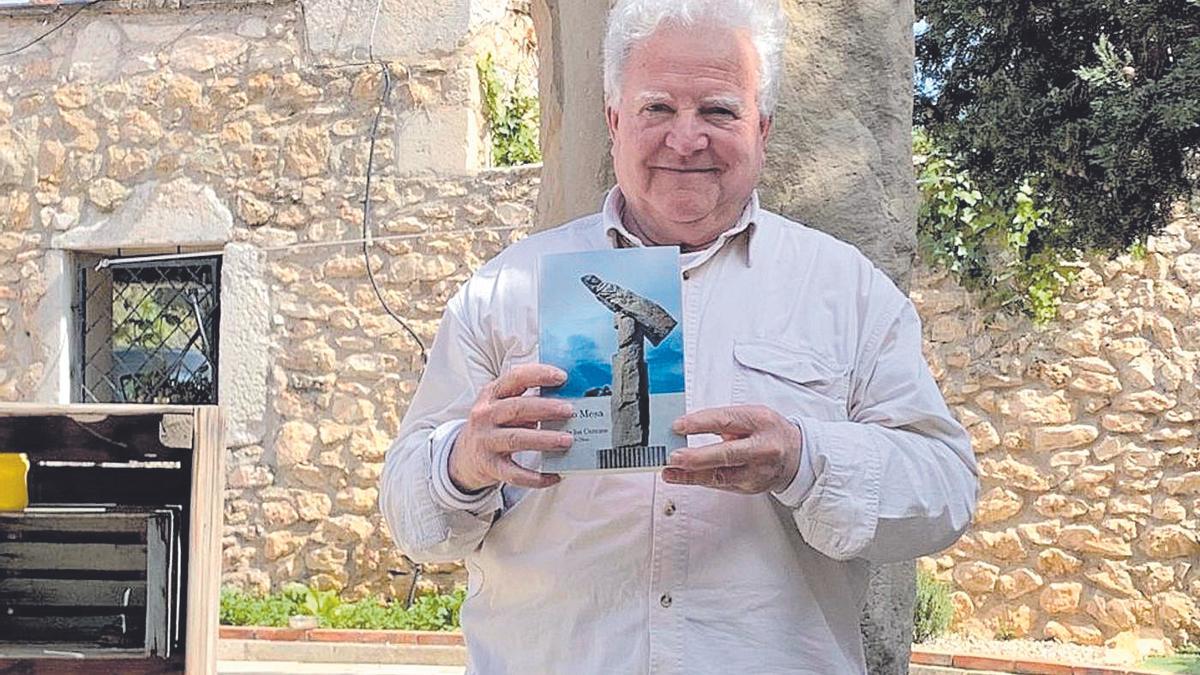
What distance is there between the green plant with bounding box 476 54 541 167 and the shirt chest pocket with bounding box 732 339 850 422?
17.5 feet

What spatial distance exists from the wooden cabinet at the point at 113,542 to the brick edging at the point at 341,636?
4025 millimetres

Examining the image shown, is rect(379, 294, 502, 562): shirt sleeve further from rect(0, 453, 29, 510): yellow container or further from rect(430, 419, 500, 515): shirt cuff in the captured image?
rect(0, 453, 29, 510): yellow container

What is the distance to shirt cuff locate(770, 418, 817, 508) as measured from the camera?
1.44 m

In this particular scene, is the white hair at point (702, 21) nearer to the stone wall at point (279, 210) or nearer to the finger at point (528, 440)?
the finger at point (528, 440)

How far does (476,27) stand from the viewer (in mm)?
6688

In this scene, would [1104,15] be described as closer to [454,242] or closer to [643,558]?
[643,558]

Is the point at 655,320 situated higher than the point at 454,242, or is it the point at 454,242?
the point at 454,242

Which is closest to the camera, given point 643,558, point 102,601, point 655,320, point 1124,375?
point 655,320

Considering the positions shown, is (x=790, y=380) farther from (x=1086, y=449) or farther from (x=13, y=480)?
(x=1086, y=449)

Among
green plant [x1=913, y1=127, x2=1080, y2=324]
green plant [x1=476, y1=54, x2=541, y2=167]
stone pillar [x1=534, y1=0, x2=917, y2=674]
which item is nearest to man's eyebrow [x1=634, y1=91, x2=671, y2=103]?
stone pillar [x1=534, y1=0, x2=917, y2=674]

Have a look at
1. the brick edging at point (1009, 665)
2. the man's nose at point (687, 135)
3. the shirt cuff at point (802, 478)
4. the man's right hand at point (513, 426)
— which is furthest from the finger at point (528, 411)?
the brick edging at point (1009, 665)

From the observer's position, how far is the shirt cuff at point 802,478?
1.44 m

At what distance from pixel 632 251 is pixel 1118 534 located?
506 cm

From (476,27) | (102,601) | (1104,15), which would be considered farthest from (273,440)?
(102,601)
